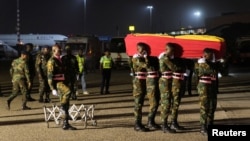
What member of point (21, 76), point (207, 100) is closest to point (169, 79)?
point (207, 100)

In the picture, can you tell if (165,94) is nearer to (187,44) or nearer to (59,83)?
(187,44)

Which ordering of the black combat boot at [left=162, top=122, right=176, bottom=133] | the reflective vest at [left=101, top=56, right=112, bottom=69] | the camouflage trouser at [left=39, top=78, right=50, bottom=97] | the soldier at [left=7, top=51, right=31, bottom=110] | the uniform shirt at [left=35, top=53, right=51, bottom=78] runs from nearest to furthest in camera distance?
1. the black combat boot at [left=162, top=122, right=176, bottom=133]
2. the soldier at [left=7, top=51, right=31, bottom=110]
3. the uniform shirt at [left=35, top=53, right=51, bottom=78]
4. the camouflage trouser at [left=39, top=78, right=50, bottom=97]
5. the reflective vest at [left=101, top=56, right=112, bottom=69]

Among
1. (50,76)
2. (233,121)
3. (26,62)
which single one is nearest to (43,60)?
(26,62)

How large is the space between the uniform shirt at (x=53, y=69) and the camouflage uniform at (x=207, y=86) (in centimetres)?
302

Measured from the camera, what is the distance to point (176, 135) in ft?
33.2

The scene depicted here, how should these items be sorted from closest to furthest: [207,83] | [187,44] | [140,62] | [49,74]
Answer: [207,83]
[140,62]
[187,44]
[49,74]

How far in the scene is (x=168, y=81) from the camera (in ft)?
33.6

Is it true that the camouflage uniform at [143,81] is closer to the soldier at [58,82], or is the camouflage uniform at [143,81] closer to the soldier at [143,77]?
the soldier at [143,77]

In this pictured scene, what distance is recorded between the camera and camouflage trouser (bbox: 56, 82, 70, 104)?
10.7 metres

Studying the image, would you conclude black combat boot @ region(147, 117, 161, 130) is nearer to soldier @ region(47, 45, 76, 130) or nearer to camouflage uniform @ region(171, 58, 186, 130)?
camouflage uniform @ region(171, 58, 186, 130)

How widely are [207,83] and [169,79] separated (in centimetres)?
80

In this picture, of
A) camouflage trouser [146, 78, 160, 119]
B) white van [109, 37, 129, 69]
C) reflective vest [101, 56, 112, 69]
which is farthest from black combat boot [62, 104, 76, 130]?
white van [109, 37, 129, 69]

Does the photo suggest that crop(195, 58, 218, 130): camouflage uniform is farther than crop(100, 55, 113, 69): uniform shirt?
No

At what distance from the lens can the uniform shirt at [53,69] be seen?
10711 millimetres
